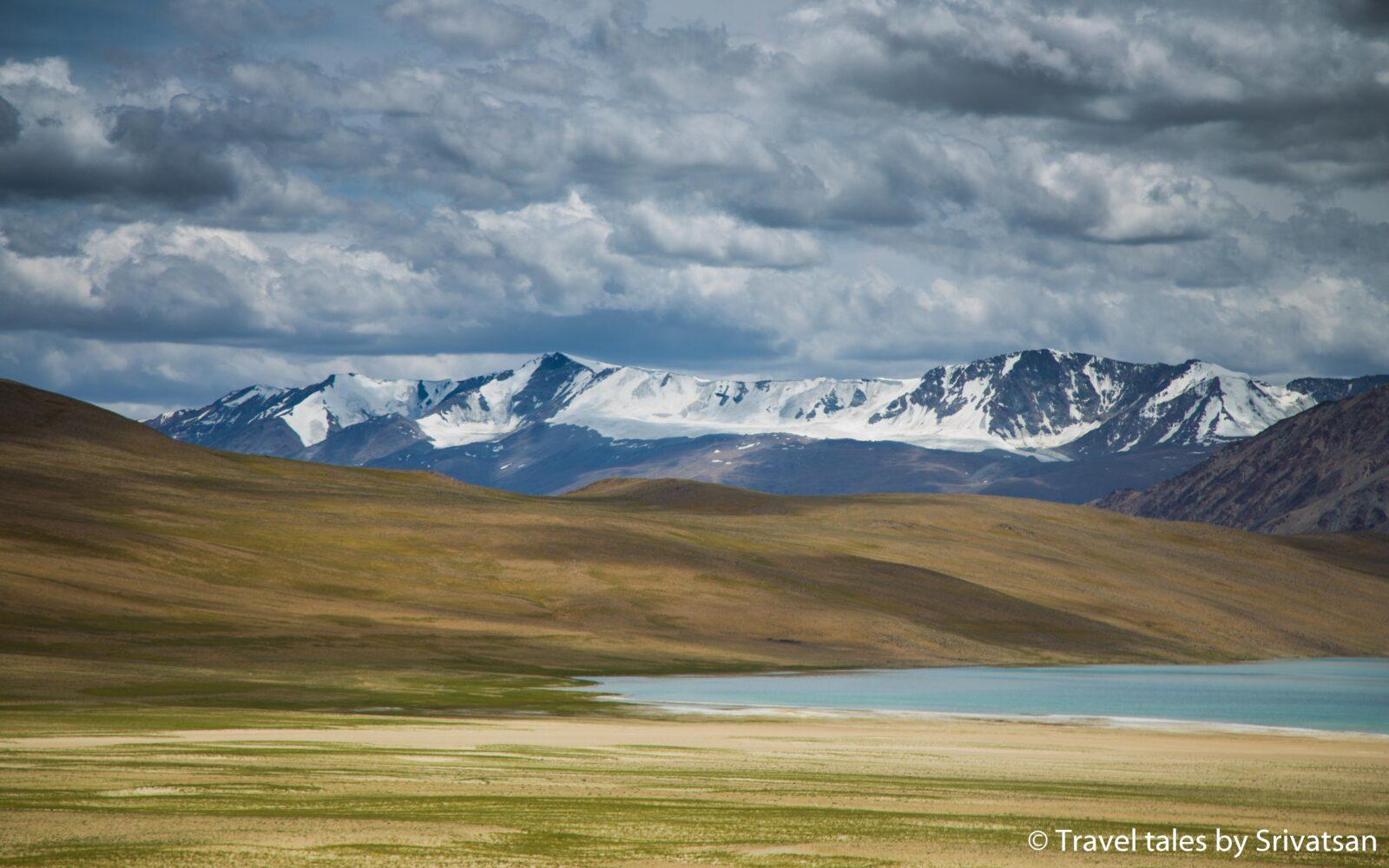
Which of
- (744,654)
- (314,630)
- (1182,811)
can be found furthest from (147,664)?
(1182,811)

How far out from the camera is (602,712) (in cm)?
8512

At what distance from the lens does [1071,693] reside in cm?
11812

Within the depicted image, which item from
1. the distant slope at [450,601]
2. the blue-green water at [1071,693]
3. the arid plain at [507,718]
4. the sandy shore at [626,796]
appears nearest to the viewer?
the sandy shore at [626,796]

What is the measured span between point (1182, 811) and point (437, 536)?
512 ft

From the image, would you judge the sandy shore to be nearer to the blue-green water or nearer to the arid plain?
the arid plain

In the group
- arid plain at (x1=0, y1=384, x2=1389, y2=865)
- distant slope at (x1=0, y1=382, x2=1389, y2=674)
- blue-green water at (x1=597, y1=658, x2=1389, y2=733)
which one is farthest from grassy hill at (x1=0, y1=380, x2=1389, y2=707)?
blue-green water at (x1=597, y1=658, x2=1389, y2=733)

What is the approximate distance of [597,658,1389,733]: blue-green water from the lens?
9631cm

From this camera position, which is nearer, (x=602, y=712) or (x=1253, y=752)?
(x=1253, y=752)

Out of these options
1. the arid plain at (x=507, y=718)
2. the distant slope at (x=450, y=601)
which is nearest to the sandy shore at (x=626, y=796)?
the arid plain at (x=507, y=718)

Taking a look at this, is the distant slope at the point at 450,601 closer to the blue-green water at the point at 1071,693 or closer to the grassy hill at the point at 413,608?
the grassy hill at the point at 413,608

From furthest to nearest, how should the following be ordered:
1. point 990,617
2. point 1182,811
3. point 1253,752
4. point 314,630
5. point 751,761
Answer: point 990,617 → point 314,630 → point 1253,752 → point 751,761 → point 1182,811

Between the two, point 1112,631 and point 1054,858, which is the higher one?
point 1054,858

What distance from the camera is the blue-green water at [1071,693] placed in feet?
316

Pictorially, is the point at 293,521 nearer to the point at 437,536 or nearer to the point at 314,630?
the point at 437,536
